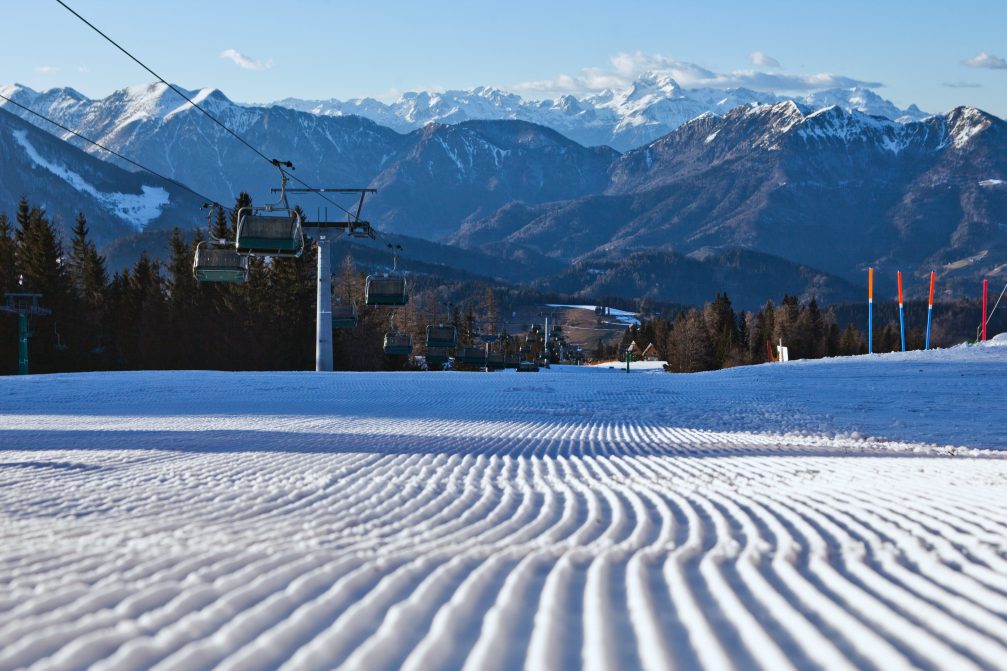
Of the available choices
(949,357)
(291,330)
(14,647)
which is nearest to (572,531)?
(14,647)

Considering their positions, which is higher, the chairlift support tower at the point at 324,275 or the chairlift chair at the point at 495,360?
the chairlift support tower at the point at 324,275

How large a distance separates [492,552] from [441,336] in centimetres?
4841

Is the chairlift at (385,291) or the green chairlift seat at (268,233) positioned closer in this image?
the green chairlift seat at (268,233)

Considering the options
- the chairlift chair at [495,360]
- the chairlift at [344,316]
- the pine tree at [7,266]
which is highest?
the pine tree at [7,266]

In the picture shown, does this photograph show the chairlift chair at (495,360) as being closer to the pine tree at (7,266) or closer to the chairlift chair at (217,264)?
the pine tree at (7,266)

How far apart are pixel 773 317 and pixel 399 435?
13122cm

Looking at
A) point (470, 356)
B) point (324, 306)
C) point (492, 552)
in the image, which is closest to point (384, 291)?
point (324, 306)

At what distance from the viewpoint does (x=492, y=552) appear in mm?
5676

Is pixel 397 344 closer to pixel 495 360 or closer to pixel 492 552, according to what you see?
pixel 495 360

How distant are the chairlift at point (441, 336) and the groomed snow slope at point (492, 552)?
37.4 m

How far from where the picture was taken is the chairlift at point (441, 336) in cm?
5356

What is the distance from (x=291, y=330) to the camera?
228 feet

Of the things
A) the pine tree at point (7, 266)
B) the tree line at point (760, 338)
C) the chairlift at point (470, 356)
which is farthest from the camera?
the tree line at point (760, 338)

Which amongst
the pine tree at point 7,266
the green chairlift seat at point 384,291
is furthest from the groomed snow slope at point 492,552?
the pine tree at point 7,266
